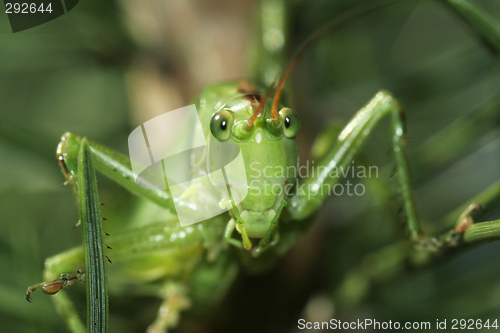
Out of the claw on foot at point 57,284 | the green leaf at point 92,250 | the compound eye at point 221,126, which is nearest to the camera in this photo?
the green leaf at point 92,250

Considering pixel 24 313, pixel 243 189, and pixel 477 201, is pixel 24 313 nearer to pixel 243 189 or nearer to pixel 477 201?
pixel 243 189

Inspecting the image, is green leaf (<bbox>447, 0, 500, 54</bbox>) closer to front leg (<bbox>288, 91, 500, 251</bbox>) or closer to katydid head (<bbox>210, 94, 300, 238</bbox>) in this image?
front leg (<bbox>288, 91, 500, 251</bbox>)

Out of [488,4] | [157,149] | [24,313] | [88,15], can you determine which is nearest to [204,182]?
[157,149]

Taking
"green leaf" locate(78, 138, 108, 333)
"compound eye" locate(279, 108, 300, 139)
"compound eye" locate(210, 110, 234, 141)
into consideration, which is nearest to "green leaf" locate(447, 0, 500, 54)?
"compound eye" locate(279, 108, 300, 139)

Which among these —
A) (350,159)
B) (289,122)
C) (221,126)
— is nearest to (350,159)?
(350,159)

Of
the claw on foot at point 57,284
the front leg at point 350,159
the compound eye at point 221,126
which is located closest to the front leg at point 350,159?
the front leg at point 350,159

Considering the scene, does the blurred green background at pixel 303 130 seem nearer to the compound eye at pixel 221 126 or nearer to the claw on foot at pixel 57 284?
the claw on foot at pixel 57 284
